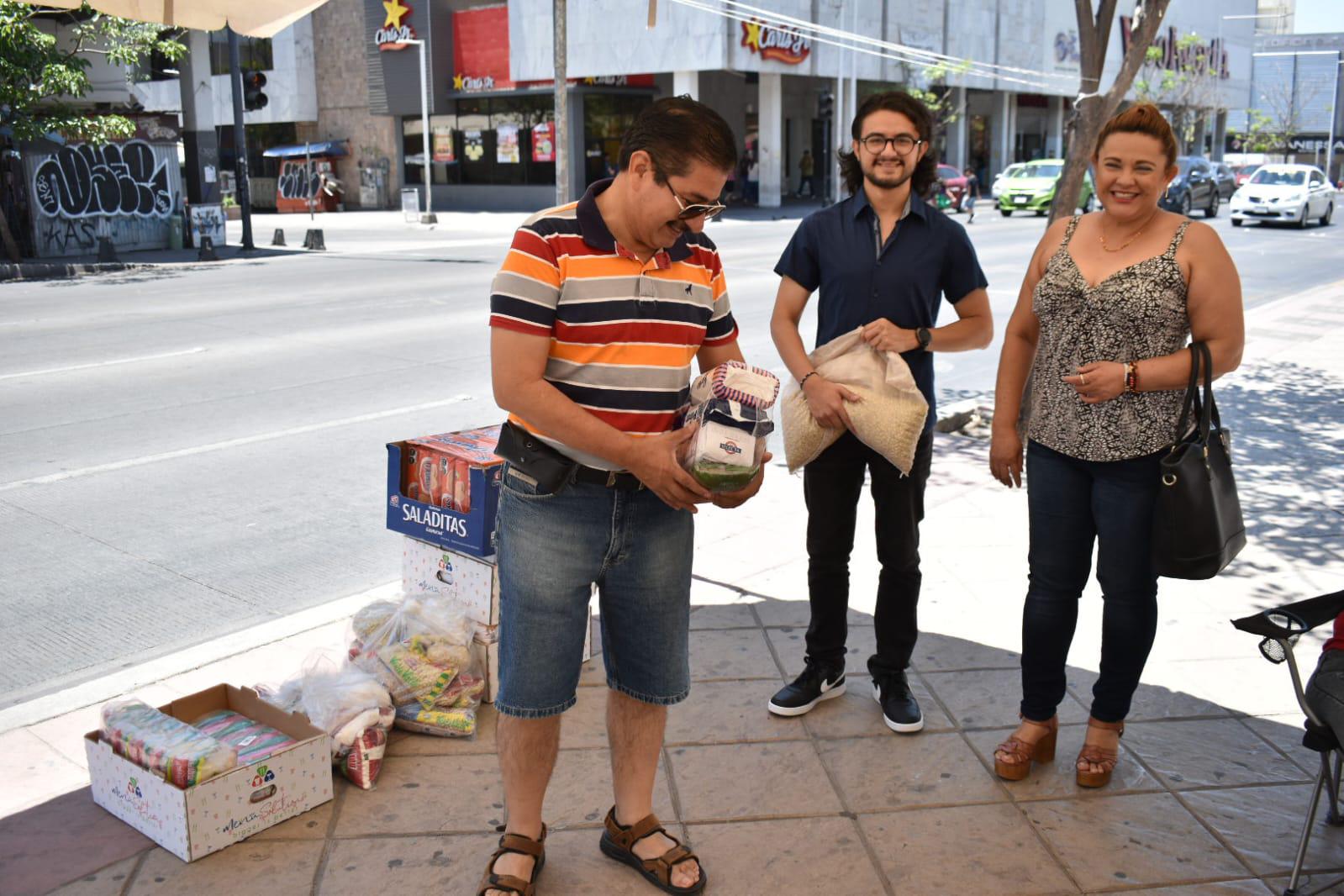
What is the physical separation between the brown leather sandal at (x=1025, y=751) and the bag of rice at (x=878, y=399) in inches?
35.1

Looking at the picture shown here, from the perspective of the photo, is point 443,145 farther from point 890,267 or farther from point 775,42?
point 890,267

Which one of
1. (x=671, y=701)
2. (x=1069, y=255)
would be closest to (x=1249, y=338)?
(x=1069, y=255)

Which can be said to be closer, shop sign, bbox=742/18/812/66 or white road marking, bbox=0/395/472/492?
white road marking, bbox=0/395/472/492

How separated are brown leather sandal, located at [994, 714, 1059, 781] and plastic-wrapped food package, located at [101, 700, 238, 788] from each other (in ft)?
7.35

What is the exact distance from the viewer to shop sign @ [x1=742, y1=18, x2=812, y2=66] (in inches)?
1453

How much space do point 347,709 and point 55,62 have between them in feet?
65.6

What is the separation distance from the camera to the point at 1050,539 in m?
3.52

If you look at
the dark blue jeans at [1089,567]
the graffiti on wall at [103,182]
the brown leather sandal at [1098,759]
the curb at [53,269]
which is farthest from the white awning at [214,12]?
the graffiti on wall at [103,182]

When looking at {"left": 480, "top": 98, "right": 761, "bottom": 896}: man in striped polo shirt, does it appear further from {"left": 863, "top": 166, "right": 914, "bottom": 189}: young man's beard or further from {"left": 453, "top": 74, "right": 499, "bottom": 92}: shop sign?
{"left": 453, "top": 74, "right": 499, "bottom": 92}: shop sign

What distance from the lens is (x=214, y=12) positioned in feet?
16.8

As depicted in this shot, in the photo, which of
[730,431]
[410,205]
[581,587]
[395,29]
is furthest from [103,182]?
[730,431]

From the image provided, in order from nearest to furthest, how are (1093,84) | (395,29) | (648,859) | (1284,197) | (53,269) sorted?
(648,859) → (1093,84) → (53,269) → (1284,197) → (395,29)

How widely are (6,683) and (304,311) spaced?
10.6 m

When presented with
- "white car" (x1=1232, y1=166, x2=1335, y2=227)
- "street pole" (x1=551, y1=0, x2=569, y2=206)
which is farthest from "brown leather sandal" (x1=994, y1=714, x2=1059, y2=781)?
"white car" (x1=1232, y1=166, x2=1335, y2=227)
